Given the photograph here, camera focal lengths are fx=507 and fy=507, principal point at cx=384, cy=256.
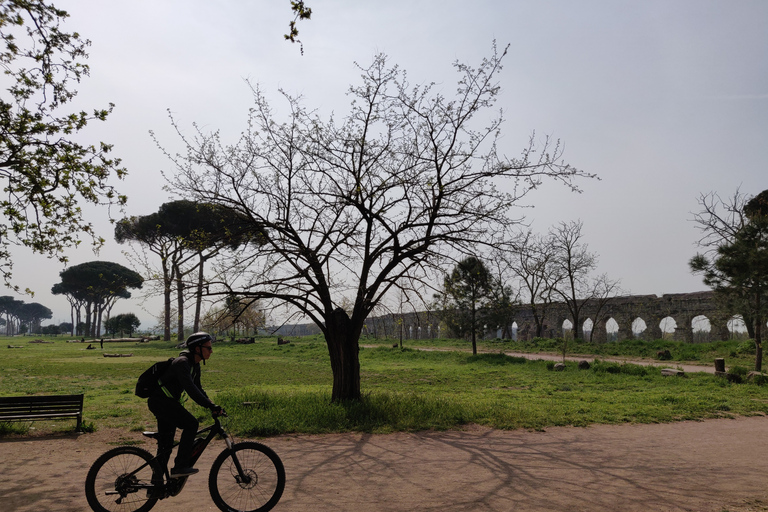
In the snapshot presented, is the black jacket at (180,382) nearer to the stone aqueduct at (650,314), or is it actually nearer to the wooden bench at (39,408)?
the wooden bench at (39,408)

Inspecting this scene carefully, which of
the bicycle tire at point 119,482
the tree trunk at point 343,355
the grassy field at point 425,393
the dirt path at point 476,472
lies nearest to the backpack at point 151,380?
the bicycle tire at point 119,482

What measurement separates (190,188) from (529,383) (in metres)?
12.6

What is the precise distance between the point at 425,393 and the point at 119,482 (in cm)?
1039

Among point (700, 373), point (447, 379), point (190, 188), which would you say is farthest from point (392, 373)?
point (190, 188)

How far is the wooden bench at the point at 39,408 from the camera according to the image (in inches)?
332

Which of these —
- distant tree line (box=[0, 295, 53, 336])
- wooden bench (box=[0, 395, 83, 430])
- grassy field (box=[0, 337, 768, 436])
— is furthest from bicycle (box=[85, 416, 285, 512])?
distant tree line (box=[0, 295, 53, 336])

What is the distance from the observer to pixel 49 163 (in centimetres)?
899

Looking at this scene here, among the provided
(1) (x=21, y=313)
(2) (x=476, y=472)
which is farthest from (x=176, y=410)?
(1) (x=21, y=313)

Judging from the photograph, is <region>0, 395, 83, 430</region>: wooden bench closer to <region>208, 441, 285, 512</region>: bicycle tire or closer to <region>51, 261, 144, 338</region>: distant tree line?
<region>208, 441, 285, 512</region>: bicycle tire

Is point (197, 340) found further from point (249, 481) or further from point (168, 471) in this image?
point (249, 481)

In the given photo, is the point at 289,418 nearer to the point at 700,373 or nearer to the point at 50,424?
the point at 50,424

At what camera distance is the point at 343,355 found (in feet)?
34.7

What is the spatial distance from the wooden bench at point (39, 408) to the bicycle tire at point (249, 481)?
220 inches

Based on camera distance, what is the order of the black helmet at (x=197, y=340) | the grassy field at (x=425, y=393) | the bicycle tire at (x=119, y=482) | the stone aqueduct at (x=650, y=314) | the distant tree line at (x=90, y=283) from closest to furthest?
the bicycle tire at (x=119, y=482) < the black helmet at (x=197, y=340) < the grassy field at (x=425, y=393) < the stone aqueduct at (x=650, y=314) < the distant tree line at (x=90, y=283)
